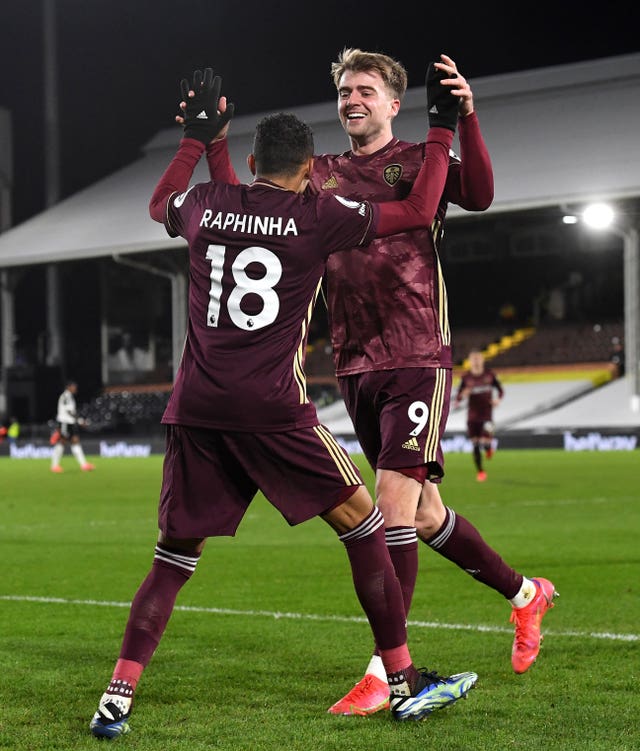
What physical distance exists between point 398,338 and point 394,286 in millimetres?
208

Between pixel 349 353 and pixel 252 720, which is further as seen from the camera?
pixel 349 353

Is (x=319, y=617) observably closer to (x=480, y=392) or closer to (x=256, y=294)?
(x=256, y=294)

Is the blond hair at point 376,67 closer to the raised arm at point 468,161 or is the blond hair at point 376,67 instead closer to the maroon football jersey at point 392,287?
the maroon football jersey at point 392,287

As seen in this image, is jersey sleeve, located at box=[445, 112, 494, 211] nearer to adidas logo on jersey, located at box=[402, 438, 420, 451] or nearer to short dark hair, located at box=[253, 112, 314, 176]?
short dark hair, located at box=[253, 112, 314, 176]

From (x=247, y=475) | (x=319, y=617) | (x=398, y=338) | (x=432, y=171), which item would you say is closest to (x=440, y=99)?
(x=432, y=171)

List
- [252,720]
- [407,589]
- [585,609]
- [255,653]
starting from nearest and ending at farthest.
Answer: [252,720] → [407,589] → [255,653] → [585,609]

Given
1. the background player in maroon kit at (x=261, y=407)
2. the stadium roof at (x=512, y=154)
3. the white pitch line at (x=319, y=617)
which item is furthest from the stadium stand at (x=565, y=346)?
the background player in maroon kit at (x=261, y=407)

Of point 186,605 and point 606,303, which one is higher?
point 606,303

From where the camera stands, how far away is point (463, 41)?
140ft

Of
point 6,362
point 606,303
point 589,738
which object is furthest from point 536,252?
point 589,738

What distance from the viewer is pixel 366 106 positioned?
5.16 metres

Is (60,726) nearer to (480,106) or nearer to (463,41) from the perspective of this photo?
(480,106)

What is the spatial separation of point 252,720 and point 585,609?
10.1 feet

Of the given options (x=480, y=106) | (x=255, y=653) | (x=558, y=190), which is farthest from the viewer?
(x=480, y=106)
